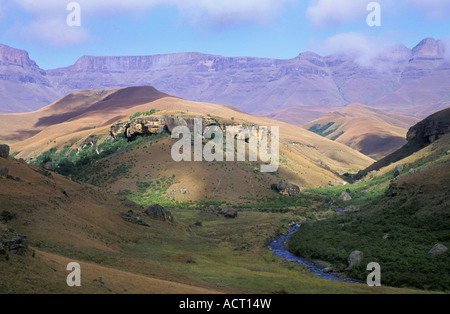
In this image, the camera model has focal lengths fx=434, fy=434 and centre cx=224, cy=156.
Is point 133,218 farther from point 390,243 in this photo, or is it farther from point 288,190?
point 288,190

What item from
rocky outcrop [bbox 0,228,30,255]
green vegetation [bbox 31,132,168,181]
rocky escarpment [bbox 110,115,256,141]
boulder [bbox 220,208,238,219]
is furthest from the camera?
rocky escarpment [bbox 110,115,256,141]

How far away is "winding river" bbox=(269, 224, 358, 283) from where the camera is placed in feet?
118

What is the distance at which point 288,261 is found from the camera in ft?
134

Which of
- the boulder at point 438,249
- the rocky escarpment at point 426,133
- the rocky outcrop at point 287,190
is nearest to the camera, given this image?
the boulder at point 438,249

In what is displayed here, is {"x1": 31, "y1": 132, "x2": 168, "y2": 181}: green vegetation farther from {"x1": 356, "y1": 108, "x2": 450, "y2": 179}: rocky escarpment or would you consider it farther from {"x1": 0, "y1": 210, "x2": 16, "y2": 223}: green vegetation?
{"x1": 356, "y1": 108, "x2": 450, "y2": 179}: rocky escarpment

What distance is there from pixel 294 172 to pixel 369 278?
253 feet

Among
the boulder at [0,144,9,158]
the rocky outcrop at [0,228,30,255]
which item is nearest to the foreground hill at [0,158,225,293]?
the rocky outcrop at [0,228,30,255]

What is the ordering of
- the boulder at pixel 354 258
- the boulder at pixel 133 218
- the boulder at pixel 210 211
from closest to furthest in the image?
1. the boulder at pixel 354 258
2. the boulder at pixel 133 218
3. the boulder at pixel 210 211

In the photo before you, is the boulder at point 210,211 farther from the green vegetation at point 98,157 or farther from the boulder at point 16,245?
the boulder at point 16,245

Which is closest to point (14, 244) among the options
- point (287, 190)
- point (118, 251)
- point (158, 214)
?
point (118, 251)

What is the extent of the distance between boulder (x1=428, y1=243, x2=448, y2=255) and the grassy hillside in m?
0.52

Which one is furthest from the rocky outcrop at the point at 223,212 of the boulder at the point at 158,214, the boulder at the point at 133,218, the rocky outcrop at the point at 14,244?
the rocky outcrop at the point at 14,244

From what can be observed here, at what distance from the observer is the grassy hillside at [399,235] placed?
108 ft

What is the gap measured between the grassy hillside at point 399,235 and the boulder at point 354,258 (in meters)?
0.56
